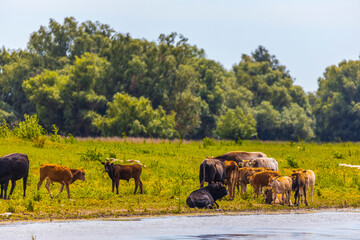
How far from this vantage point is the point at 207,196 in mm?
20875

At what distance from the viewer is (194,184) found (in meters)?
26.1

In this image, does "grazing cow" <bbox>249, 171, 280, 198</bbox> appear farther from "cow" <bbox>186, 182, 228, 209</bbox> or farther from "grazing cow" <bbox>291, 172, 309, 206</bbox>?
"cow" <bbox>186, 182, 228, 209</bbox>

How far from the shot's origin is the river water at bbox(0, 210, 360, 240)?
1622cm

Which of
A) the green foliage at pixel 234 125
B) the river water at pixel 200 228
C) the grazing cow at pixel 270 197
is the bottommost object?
the river water at pixel 200 228

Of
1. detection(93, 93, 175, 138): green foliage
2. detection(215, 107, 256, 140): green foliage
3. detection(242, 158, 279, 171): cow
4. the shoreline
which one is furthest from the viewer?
detection(215, 107, 256, 140): green foliage

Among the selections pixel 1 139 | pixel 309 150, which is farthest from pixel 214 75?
pixel 1 139

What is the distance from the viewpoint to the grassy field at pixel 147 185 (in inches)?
789

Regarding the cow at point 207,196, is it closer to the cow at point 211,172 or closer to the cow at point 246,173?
the cow at point 211,172

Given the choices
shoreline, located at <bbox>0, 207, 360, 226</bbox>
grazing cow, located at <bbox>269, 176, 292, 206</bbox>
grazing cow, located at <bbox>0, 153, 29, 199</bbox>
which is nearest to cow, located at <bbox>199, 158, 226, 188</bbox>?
grazing cow, located at <bbox>269, 176, 292, 206</bbox>

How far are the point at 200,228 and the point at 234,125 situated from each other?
73.3m

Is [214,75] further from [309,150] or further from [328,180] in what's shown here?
[328,180]

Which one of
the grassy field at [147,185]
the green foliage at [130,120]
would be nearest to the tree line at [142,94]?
the green foliage at [130,120]

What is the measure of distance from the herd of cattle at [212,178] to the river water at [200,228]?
149cm

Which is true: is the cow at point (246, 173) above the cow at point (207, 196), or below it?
above
